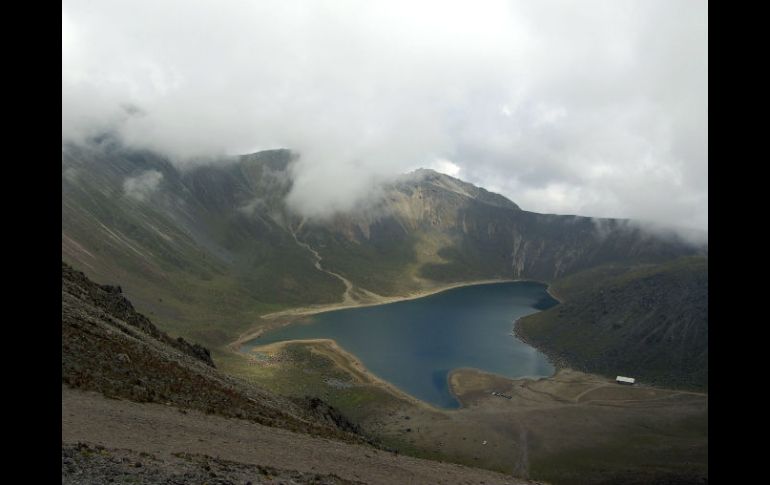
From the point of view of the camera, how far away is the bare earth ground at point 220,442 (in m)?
15.0

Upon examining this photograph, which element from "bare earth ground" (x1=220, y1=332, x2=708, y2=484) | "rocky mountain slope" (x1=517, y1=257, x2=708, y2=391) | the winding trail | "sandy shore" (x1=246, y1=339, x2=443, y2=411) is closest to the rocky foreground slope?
"bare earth ground" (x1=220, y1=332, x2=708, y2=484)

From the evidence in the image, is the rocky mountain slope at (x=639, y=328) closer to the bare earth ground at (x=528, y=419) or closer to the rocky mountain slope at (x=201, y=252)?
the bare earth ground at (x=528, y=419)

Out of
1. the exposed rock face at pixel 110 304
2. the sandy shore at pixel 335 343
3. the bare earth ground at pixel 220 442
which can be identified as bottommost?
the sandy shore at pixel 335 343

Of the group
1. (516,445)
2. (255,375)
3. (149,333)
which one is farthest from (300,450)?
(255,375)

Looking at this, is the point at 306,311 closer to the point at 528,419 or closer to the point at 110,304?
the point at 528,419

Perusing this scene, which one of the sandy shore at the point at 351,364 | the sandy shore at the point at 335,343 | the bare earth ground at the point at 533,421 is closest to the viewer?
the bare earth ground at the point at 533,421

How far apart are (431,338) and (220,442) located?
83.6 m

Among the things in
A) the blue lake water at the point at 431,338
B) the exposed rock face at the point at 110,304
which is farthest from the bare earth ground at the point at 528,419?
the exposed rock face at the point at 110,304

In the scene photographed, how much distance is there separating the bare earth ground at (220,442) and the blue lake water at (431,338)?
135 ft

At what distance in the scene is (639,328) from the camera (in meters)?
90.4

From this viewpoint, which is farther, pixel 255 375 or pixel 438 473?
pixel 255 375
